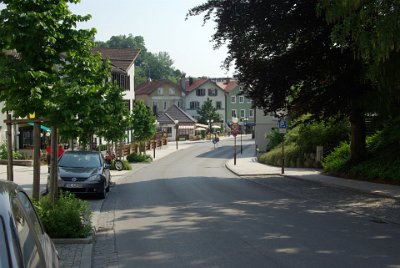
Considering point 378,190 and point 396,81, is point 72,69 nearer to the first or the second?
point 396,81

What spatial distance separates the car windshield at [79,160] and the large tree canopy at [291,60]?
8.38 metres

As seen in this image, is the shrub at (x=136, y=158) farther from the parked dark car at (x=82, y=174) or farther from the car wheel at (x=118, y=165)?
the parked dark car at (x=82, y=174)

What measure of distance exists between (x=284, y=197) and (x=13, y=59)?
11.3 m

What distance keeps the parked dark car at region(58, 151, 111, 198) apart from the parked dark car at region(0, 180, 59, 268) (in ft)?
44.7

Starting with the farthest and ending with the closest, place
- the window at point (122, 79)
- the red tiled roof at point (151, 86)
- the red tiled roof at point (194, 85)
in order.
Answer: the red tiled roof at point (194, 85) → the red tiled roof at point (151, 86) → the window at point (122, 79)

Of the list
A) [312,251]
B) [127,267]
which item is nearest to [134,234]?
[127,267]

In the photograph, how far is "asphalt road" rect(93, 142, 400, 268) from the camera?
844 centimetres

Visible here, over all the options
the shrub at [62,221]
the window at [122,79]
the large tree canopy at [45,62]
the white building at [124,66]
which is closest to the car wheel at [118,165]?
the large tree canopy at [45,62]

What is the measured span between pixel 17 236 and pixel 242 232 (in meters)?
8.22

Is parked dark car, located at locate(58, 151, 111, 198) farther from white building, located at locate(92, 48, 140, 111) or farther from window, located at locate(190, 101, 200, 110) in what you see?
window, located at locate(190, 101, 200, 110)

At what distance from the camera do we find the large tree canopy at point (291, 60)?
22.4m

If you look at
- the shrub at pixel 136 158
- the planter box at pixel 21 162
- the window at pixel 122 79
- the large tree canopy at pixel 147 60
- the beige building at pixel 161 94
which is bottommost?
the shrub at pixel 136 158

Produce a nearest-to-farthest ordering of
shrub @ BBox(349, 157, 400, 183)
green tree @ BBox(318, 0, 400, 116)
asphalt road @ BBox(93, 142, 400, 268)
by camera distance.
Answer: asphalt road @ BBox(93, 142, 400, 268), green tree @ BBox(318, 0, 400, 116), shrub @ BBox(349, 157, 400, 183)

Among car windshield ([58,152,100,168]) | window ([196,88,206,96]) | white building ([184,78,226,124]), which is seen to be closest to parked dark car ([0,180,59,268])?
car windshield ([58,152,100,168])
